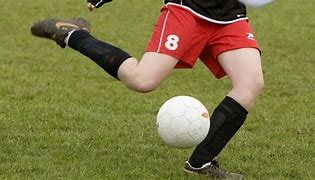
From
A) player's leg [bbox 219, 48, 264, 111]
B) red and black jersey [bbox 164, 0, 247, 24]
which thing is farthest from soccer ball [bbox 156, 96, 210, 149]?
red and black jersey [bbox 164, 0, 247, 24]

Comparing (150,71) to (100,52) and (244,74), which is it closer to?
(100,52)

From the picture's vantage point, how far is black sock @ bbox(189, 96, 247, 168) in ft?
16.2

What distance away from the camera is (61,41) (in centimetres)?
521

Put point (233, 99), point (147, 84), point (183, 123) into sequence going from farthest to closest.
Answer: point (233, 99)
point (147, 84)
point (183, 123)

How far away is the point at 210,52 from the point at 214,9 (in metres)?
0.33

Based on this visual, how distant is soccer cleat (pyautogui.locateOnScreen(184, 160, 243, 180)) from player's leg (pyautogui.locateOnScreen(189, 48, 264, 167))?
0.03m

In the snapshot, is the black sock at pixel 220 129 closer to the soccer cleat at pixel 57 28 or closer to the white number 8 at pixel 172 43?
the white number 8 at pixel 172 43

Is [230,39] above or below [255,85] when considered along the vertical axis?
above

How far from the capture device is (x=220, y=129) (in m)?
4.95

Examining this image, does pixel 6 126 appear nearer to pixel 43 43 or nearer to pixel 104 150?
pixel 104 150

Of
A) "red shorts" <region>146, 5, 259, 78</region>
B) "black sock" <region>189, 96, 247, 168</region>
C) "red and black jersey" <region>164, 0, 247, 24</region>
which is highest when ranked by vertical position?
"red and black jersey" <region>164, 0, 247, 24</region>

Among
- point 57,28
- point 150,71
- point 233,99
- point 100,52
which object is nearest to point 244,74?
point 233,99

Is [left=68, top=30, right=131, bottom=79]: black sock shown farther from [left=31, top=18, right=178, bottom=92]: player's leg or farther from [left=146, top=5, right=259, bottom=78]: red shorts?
[left=146, top=5, right=259, bottom=78]: red shorts

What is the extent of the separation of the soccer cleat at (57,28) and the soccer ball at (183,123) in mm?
987
